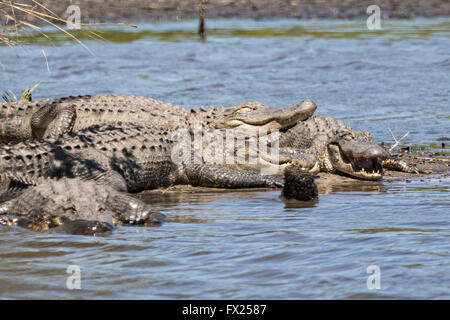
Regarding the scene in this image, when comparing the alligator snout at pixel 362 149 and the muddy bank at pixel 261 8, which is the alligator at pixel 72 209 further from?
the muddy bank at pixel 261 8

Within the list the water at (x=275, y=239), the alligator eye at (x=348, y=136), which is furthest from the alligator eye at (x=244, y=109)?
the water at (x=275, y=239)

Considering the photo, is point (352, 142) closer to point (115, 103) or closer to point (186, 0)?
point (115, 103)

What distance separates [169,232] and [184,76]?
31.0ft

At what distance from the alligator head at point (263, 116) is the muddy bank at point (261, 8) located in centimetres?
1505

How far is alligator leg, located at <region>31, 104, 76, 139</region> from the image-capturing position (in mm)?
8758

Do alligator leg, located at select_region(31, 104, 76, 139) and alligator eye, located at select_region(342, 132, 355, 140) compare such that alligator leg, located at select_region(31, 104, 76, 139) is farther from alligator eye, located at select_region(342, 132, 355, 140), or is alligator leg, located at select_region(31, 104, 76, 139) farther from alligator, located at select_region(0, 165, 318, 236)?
alligator eye, located at select_region(342, 132, 355, 140)

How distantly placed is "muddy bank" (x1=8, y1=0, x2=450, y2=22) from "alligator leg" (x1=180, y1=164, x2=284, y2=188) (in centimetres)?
1636

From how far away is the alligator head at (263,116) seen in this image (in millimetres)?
8391

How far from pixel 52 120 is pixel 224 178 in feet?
9.11

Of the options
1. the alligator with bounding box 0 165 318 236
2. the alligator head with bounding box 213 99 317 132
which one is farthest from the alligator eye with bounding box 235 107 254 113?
the alligator with bounding box 0 165 318 236

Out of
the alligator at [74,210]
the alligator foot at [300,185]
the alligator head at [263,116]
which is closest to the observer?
the alligator at [74,210]
